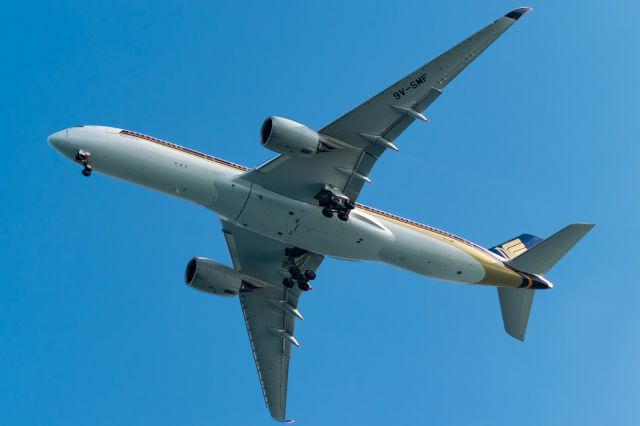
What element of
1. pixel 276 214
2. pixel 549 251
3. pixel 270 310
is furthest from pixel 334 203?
pixel 549 251

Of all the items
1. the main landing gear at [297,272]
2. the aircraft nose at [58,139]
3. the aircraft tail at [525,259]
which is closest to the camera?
the aircraft nose at [58,139]

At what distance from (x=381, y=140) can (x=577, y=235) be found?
44.3 ft

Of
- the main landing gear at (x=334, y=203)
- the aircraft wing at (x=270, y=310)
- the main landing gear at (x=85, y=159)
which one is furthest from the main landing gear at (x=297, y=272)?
the main landing gear at (x=85, y=159)

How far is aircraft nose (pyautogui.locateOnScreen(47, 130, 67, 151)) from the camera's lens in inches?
1800

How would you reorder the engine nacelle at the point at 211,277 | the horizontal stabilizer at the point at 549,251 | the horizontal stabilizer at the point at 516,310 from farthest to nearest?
the horizontal stabilizer at the point at 516,310 → the engine nacelle at the point at 211,277 → the horizontal stabilizer at the point at 549,251

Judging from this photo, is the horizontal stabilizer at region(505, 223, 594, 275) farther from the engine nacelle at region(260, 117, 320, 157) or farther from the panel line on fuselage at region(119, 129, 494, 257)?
the engine nacelle at region(260, 117, 320, 157)

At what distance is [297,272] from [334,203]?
7470 millimetres

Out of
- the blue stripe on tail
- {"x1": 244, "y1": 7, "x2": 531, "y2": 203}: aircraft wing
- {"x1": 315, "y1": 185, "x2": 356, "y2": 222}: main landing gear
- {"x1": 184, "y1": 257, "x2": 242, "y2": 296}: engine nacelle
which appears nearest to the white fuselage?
{"x1": 315, "y1": 185, "x2": 356, "y2": 222}: main landing gear

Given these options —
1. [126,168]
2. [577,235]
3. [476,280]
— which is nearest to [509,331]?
[476,280]

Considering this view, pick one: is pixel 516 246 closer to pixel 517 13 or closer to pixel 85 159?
pixel 517 13

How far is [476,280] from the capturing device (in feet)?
174

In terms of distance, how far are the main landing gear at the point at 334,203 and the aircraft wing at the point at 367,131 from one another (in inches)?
19.6

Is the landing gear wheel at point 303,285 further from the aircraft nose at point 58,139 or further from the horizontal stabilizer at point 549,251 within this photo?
the aircraft nose at point 58,139

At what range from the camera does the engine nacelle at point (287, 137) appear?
4400 cm
